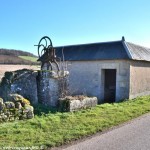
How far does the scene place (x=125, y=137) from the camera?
24.1 ft

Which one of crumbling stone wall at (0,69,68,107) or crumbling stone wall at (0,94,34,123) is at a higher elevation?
crumbling stone wall at (0,69,68,107)

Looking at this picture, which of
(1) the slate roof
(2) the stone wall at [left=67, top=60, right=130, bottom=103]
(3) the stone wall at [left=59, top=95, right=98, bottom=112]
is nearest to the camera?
(3) the stone wall at [left=59, top=95, right=98, bottom=112]

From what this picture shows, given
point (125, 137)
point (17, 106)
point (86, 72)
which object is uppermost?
point (86, 72)

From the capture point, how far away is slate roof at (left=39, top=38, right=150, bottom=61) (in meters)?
16.5

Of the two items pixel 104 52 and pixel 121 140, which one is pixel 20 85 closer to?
pixel 121 140

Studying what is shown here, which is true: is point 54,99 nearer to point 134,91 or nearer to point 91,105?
point 91,105

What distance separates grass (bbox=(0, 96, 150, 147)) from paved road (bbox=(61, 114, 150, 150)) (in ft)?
1.38

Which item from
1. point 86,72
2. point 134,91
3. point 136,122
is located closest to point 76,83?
point 86,72

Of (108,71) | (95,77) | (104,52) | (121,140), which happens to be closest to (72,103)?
(121,140)

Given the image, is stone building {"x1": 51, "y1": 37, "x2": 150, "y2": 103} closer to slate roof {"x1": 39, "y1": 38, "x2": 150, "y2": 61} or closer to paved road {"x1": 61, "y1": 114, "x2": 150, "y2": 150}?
slate roof {"x1": 39, "y1": 38, "x2": 150, "y2": 61}

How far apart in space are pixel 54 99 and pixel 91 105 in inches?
67.1

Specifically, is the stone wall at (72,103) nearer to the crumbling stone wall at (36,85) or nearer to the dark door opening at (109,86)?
the crumbling stone wall at (36,85)

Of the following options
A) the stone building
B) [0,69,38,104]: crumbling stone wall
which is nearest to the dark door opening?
the stone building

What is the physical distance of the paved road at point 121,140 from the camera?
20.9ft
